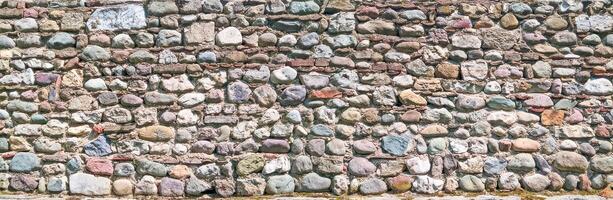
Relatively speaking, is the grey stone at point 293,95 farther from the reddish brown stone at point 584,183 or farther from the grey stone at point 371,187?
the reddish brown stone at point 584,183

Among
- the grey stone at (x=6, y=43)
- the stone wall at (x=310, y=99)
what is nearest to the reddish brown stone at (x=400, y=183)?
the stone wall at (x=310, y=99)

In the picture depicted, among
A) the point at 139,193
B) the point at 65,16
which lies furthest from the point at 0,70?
the point at 139,193

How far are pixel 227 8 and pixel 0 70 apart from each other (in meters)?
2.12

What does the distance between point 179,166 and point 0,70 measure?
187 cm

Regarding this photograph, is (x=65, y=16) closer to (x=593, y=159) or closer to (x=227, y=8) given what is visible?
(x=227, y=8)

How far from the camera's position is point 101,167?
16.3ft

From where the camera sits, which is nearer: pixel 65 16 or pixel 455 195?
pixel 455 195

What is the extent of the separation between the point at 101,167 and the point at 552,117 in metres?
3.95

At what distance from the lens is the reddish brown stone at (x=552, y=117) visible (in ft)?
16.3

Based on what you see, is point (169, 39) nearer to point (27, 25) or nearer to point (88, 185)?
point (27, 25)

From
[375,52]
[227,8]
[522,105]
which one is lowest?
[522,105]

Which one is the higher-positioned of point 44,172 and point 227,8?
point 227,8

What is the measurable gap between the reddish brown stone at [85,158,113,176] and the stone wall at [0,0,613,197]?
0.01m

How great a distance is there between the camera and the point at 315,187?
4.84 metres
